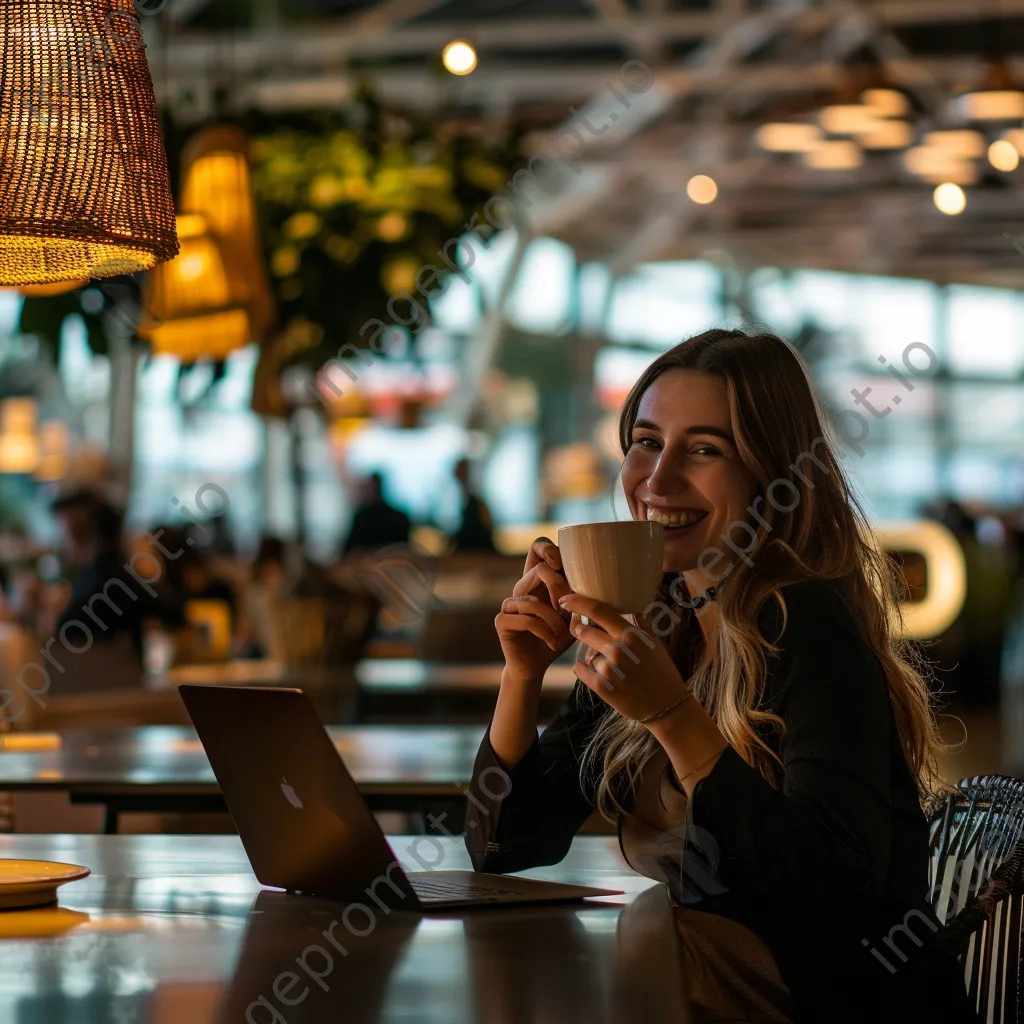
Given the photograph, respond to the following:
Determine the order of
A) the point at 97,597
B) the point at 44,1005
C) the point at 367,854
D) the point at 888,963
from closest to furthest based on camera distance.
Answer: the point at 44,1005
the point at 367,854
the point at 888,963
the point at 97,597

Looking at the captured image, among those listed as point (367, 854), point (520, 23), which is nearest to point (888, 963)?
point (367, 854)

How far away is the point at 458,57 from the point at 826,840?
5.16 meters

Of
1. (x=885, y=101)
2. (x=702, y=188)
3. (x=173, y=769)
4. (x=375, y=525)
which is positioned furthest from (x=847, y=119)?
(x=173, y=769)

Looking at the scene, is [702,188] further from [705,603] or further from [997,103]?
[705,603]

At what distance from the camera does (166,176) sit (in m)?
1.70

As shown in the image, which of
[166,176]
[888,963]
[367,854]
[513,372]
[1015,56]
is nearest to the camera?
[367,854]

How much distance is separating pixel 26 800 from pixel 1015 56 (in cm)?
1453

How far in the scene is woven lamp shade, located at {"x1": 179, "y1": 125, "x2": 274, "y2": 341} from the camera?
3.90 metres

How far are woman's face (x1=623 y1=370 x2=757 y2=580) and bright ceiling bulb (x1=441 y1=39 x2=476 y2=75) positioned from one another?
15.0 feet

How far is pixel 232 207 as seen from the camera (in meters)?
3.94

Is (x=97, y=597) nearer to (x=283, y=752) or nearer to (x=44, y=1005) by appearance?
(x=283, y=752)

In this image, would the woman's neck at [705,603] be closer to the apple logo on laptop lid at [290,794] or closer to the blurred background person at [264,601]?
the apple logo on laptop lid at [290,794]

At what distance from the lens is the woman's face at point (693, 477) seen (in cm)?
164

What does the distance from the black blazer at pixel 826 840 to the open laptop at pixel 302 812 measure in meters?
0.13
